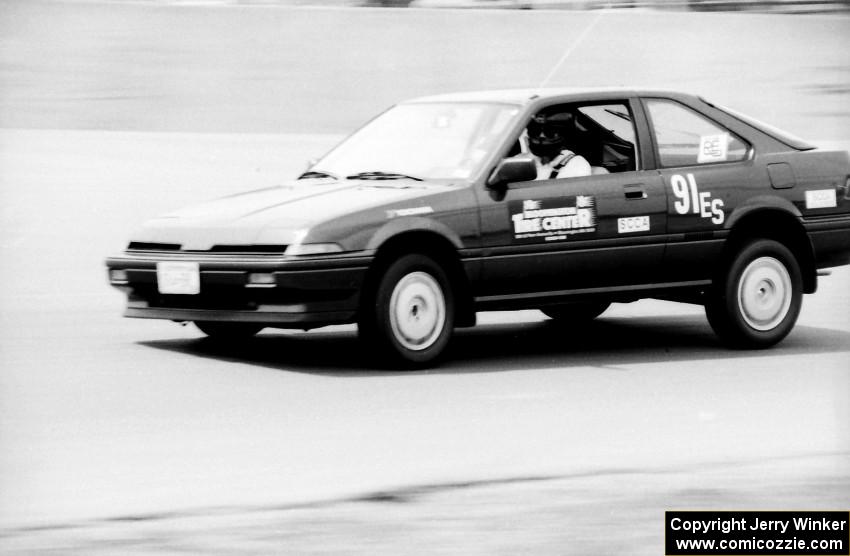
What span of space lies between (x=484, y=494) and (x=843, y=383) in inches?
142

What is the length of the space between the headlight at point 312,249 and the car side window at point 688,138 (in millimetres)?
2240

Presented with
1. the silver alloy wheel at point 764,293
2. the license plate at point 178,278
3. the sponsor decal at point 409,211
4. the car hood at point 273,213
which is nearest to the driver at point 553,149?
the car hood at point 273,213

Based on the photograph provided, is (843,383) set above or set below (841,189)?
below

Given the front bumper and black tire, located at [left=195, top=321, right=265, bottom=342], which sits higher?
the front bumper

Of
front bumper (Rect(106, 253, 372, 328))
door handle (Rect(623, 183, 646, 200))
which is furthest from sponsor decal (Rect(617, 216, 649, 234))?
front bumper (Rect(106, 253, 372, 328))

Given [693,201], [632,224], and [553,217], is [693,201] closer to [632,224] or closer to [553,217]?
[632,224]

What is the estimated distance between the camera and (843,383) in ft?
28.0

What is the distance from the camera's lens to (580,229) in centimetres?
910

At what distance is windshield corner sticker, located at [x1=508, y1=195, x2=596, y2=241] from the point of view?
29.2 feet

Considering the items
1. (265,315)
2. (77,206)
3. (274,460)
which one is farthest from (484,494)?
(77,206)

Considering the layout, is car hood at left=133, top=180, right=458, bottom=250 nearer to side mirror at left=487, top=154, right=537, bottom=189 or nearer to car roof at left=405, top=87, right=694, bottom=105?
side mirror at left=487, top=154, right=537, bottom=189

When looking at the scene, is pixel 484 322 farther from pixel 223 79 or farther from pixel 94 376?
pixel 223 79

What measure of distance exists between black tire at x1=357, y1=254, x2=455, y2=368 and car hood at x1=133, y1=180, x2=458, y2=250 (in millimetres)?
384

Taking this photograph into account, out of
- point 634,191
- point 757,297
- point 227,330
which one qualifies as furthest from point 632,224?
point 227,330
